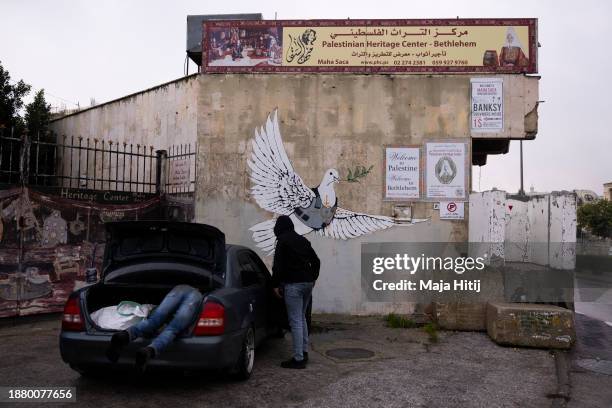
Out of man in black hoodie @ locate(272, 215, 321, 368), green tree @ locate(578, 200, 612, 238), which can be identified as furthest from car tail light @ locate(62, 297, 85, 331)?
green tree @ locate(578, 200, 612, 238)

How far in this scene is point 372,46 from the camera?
966 centimetres

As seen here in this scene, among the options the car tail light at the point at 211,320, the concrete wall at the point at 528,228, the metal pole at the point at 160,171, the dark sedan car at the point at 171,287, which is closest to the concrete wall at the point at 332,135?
the concrete wall at the point at 528,228

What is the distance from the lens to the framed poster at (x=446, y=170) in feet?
30.6

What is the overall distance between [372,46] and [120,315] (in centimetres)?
716

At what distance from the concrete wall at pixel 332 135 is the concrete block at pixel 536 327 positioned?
2371mm

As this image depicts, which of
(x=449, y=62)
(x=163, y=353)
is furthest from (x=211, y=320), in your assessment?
(x=449, y=62)

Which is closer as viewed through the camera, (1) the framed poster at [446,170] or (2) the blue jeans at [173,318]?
(2) the blue jeans at [173,318]

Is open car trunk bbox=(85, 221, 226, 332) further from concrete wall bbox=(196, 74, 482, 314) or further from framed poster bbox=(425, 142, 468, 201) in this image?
framed poster bbox=(425, 142, 468, 201)

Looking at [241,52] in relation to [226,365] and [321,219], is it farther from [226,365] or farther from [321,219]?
[226,365]

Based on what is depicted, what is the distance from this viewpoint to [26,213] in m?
7.94

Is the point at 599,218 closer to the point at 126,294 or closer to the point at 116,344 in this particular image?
the point at 126,294

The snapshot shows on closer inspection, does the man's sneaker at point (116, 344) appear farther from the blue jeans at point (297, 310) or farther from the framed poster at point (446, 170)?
the framed poster at point (446, 170)

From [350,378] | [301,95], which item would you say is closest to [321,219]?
[301,95]

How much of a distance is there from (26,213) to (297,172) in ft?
15.4
